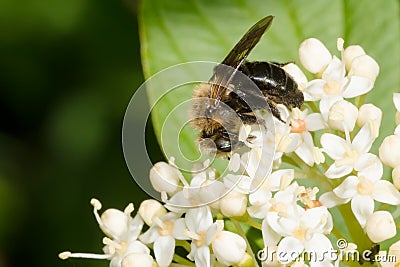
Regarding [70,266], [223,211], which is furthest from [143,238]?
[70,266]

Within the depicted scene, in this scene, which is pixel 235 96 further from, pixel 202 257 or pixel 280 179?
pixel 202 257


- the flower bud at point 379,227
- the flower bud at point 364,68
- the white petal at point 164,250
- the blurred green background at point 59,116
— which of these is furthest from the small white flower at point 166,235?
the blurred green background at point 59,116

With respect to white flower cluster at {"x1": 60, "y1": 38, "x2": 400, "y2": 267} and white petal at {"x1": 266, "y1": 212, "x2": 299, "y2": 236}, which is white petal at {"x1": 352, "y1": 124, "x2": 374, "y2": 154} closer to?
white flower cluster at {"x1": 60, "y1": 38, "x2": 400, "y2": 267}

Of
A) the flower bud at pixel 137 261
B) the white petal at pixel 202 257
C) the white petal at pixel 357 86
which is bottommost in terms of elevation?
the white petal at pixel 202 257

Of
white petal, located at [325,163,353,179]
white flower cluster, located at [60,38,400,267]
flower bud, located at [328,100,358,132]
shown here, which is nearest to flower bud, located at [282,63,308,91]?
white flower cluster, located at [60,38,400,267]

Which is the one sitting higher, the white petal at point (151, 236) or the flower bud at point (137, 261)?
the white petal at point (151, 236)

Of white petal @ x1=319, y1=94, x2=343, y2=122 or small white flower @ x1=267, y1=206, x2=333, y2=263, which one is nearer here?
small white flower @ x1=267, y1=206, x2=333, y2=263

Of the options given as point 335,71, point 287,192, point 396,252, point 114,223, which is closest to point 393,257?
point 396,252

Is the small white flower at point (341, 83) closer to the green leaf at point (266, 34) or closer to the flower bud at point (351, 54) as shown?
the flower bud at point (351, 54)
